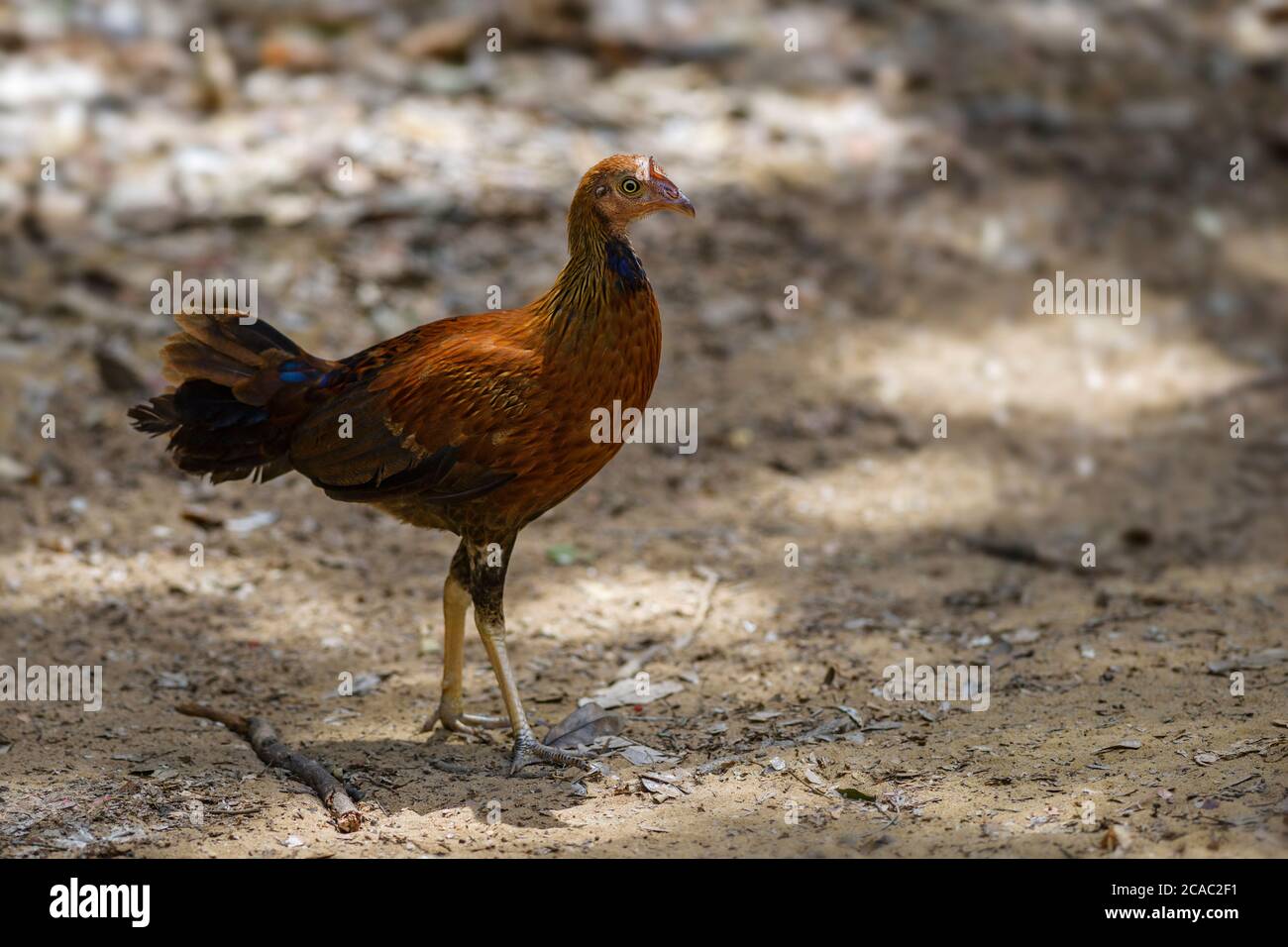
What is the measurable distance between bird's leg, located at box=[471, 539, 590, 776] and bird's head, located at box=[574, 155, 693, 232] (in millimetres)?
1295

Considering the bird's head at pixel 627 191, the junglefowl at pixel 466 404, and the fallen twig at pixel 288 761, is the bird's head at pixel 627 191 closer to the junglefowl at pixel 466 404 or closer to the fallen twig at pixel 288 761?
the junglefowl at pixel 466 404

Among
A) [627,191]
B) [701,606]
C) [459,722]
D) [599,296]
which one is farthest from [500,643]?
[627,191]

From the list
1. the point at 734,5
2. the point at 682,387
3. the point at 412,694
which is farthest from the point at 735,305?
the point at 412,694

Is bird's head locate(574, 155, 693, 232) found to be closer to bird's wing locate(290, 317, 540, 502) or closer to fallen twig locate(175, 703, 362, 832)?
bird's wing locate(290, 317, 540, 502)

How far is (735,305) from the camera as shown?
9.48 meters

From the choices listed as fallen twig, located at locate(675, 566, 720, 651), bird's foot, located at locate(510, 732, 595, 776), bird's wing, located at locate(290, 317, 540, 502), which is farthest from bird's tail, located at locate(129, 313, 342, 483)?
fallen twig, located at locate(675, 566, 720, 651)

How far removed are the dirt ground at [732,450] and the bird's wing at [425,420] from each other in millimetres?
1064

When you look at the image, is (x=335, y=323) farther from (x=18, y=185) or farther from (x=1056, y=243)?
(x=1056, y=243)

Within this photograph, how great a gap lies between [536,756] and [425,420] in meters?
1.33

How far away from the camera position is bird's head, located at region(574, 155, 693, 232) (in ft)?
17.3

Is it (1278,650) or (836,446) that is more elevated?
(836,446)

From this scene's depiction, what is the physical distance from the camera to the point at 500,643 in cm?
555

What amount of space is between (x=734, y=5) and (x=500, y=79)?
211 cm

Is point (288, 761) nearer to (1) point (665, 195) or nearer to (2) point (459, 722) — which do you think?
(2) point (459, 722)
